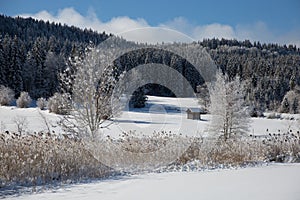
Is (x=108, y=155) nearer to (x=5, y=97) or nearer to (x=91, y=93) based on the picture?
(x=91, y=93)

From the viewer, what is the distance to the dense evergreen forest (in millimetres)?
41688

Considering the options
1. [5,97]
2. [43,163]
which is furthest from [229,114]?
[5,97]

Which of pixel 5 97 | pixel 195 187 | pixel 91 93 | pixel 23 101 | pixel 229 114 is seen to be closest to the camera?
pixel 195 187

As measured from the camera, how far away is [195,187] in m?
4.48

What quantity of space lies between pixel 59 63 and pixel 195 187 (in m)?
42.4

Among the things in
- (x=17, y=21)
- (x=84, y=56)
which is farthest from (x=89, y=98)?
(x=17, y=21)

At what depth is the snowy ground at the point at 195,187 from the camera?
3.98 m

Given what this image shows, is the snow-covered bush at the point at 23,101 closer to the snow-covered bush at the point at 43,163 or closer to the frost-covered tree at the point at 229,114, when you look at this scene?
the frost-covered tree at the point at 229,114

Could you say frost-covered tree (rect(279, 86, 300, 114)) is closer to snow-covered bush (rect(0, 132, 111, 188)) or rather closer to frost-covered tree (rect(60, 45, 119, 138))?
frost-covered tree (rect(60, 45, 119, 138))

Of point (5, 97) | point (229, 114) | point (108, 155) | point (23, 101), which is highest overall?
point (5, 97)

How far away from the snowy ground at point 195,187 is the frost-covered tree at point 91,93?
363cm

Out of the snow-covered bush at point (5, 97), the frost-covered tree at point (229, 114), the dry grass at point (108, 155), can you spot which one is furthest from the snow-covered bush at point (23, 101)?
the dry grass at point (108, 155)

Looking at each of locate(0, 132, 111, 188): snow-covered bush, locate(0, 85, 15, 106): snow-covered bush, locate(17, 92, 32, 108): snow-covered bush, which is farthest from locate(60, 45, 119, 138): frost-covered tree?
locate(0, 85, 15, 106): snow-covered bush

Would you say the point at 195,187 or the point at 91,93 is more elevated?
the point at 91,93
